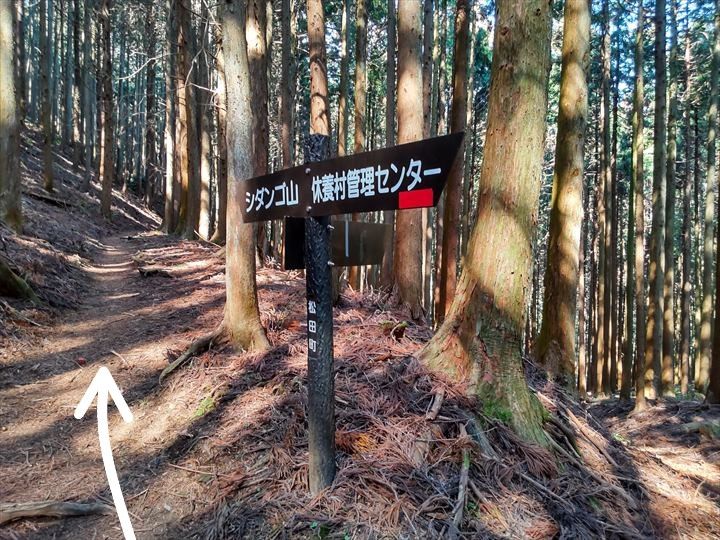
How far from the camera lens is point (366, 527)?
8.32 feet

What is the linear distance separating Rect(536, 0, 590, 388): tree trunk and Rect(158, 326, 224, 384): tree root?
3956 millimetres

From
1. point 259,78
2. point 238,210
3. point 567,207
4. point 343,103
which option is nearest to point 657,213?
point 567,207

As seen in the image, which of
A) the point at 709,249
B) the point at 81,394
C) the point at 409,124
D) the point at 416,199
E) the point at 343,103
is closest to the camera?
the point at 416,199

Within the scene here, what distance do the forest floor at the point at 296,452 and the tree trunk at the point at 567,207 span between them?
1.09 m

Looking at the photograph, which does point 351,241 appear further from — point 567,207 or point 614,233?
point 614,233

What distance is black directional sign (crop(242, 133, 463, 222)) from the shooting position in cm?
202

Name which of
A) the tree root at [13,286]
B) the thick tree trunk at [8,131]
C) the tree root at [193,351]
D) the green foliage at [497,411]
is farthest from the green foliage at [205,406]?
the thick tree trunk at [8,131]

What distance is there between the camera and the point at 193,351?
16.2 ft

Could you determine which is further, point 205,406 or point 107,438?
point 205,406

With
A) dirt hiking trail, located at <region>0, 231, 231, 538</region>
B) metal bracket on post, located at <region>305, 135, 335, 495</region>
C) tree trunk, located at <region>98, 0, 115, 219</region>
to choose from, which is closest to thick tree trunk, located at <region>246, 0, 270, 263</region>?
dirt hiking trail, located at <region>0, 231, 231, 538</region>

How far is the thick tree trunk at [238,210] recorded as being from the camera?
494 centimetres

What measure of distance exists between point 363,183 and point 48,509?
2.90 meters

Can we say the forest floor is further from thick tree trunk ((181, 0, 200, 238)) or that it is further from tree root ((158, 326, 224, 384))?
thick tree trunk ((181, 0, 200, 238))

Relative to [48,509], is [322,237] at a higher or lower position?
higher
